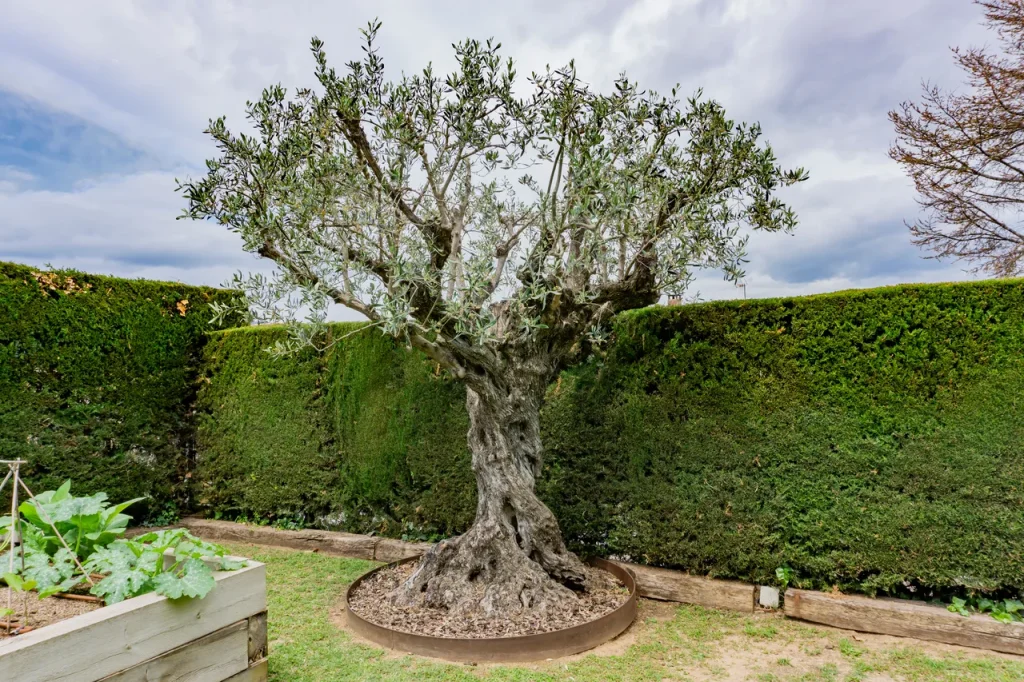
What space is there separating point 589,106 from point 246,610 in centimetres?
434

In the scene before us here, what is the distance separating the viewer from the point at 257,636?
3604 millimetres

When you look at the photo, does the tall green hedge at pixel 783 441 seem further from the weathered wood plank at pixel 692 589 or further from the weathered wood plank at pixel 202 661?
the weathered wood plank at pixel 202 661

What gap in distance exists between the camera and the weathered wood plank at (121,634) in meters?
2.62

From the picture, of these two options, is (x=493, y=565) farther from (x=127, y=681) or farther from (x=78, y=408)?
(x=78, y=408)

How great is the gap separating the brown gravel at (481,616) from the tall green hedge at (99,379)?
417cm

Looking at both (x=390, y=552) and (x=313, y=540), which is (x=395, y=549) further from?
(x=313, y=540)

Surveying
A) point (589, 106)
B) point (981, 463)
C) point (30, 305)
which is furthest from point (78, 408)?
point (981, 463)

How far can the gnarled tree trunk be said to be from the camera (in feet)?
16.0

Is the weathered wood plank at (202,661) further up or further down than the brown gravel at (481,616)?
further up

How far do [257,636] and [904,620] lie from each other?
4.74 meters

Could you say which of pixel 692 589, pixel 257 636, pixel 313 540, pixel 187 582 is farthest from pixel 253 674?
pixel 313 540

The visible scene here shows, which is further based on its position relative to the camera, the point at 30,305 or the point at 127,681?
the point at 30,305

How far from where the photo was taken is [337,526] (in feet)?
24.7

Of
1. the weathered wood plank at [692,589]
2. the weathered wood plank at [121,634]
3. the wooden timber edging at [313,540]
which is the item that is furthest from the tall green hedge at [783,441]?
the weathered wood plank at [121,634]
